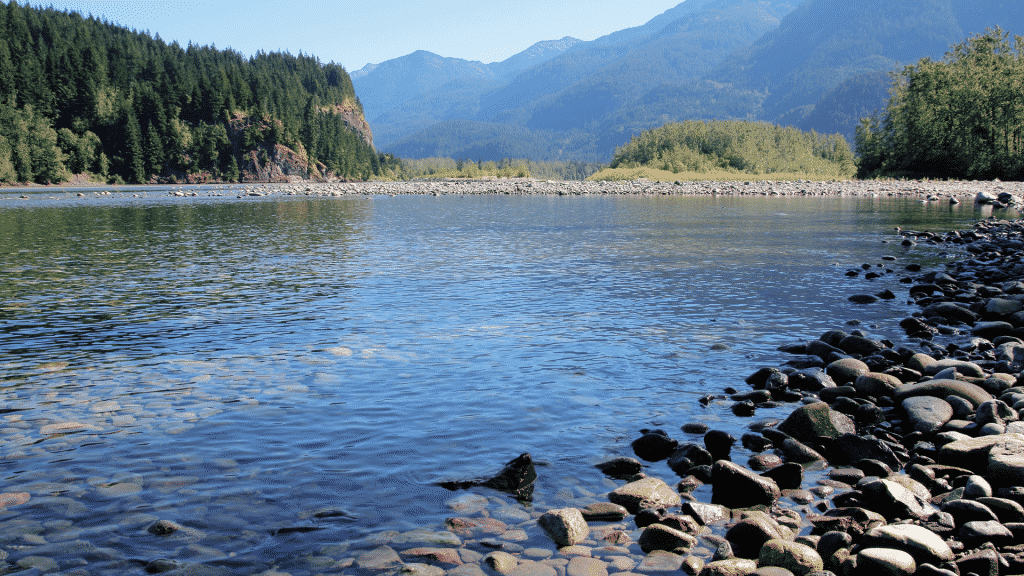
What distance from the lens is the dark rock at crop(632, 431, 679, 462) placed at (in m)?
8.01

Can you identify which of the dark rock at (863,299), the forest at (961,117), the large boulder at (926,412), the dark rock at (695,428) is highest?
the forest at (961,117)

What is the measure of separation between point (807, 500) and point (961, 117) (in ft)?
307

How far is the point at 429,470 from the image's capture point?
752cm

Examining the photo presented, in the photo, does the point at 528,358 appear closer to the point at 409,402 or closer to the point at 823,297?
the point at 409,402

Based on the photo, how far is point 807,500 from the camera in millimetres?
6879

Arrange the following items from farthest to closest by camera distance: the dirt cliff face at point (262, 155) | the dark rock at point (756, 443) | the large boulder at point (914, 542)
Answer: the dirt cliff face at point (262, 155) → the dark rock at point (756, 443) → the large boulder at point (914, 542)

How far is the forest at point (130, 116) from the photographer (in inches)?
5531

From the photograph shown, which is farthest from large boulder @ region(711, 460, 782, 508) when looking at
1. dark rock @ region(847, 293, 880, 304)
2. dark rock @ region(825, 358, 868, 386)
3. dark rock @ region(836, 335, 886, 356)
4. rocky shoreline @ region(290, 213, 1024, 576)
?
dark rock @ region(847, 293, 880, 304)

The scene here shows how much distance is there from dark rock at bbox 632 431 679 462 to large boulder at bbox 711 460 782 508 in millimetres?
1071

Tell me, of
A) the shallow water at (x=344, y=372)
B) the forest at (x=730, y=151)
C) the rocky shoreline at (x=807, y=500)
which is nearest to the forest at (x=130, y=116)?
the forest at (x=730, y=151)

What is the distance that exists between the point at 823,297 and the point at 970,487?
1232 centimetres

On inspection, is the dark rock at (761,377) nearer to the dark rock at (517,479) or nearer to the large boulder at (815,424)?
the large boulder at (815,424)

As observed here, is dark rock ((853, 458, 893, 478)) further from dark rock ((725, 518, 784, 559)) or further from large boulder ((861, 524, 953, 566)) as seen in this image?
dark rock ((725, 518, 784, 559))

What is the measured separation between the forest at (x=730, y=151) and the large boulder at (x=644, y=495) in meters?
134
